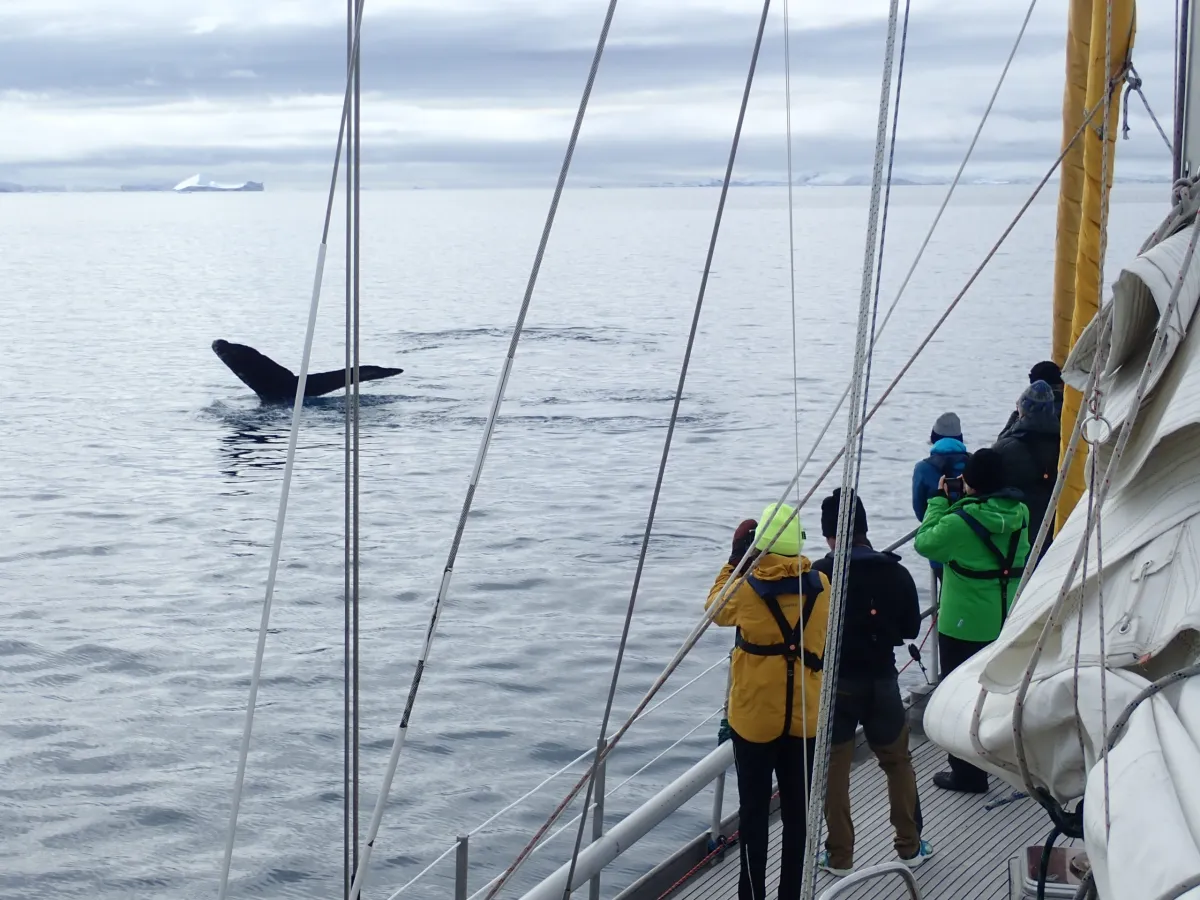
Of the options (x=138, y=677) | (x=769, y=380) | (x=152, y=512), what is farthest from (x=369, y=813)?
(x=769, y=380)

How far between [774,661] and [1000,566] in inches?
71.6

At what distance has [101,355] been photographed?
184ft

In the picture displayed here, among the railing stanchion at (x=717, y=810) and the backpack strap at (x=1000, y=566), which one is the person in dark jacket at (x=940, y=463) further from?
the railing stanchion at (x=717, y=810)

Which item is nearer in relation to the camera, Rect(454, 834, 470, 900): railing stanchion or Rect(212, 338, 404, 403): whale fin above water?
Rect(454, 834, 470, 900): railing stanchion

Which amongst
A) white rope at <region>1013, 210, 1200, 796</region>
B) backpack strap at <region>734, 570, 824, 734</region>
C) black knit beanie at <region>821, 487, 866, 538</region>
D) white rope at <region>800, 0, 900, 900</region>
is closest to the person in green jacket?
black knit beanie at <region>821, 487, 866, 538</region>

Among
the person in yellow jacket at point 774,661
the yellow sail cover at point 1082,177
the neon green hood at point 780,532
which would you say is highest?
the yellow sail cover at point 1082,177

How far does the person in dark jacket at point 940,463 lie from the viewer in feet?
26.7

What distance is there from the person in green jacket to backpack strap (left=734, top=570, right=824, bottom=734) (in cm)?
142

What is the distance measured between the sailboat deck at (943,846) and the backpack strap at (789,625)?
131 cm

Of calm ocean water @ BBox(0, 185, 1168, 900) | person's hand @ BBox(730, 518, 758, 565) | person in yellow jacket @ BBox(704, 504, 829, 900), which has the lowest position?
calm ocean water @ BBox(0, 185, 1168, 900)

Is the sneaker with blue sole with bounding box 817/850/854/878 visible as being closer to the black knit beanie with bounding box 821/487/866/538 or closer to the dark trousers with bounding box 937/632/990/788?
the dark trousers with bounding box 937/632/990/788

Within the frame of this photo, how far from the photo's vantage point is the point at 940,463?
26.8 ft

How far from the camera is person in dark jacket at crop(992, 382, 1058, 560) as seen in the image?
25.6 ft

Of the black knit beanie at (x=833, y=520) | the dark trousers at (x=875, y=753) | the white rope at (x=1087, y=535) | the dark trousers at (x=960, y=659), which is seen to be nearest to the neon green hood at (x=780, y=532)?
the black knit beanie at (x=833, y=520)
